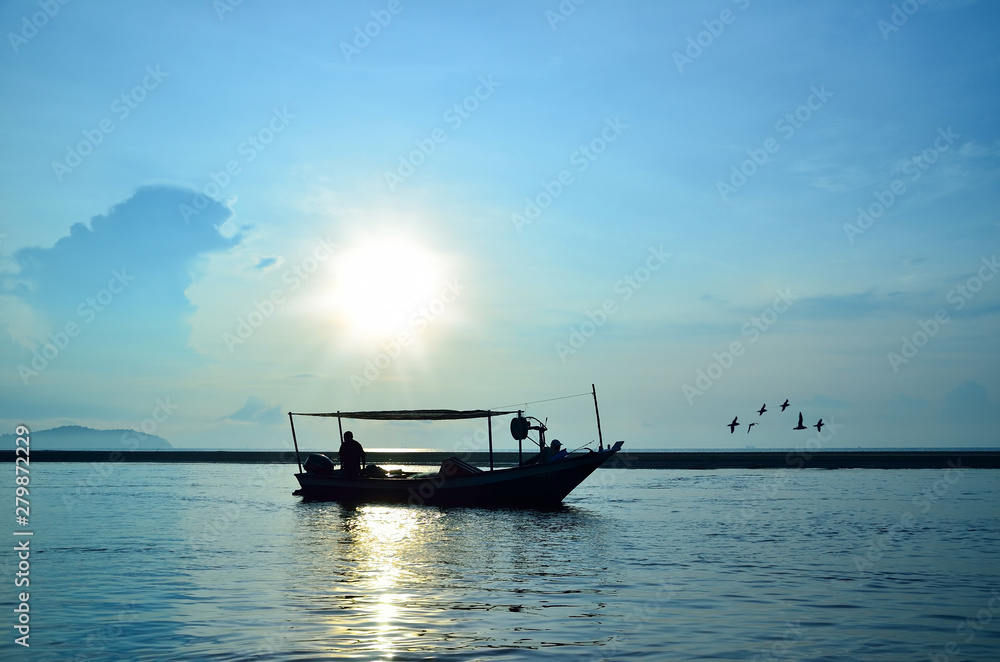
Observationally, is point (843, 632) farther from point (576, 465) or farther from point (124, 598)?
point (576, 465)

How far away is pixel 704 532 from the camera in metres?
29.8

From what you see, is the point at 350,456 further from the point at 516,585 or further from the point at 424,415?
the point at 516,585

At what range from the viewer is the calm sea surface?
1316 cm

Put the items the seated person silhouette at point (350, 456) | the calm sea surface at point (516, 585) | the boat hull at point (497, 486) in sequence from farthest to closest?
the seated person silhouette at point (350, 456) < the boat hull at point (497, 486) < the calm sea surface at point (516, 585)

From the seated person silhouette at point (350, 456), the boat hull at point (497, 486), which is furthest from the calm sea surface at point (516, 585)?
the seated person silhouette at point (350, 456)

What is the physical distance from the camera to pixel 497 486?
1532 inches

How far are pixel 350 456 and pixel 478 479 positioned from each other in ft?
25.8

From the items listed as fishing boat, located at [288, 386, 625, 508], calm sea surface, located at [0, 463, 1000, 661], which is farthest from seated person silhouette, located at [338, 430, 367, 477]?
calm sea surface, located at [0, 463, 1000, 661]

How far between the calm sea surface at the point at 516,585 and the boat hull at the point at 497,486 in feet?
4.23

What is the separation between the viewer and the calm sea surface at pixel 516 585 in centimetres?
1316

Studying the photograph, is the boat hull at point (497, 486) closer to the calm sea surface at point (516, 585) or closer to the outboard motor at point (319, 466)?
the calm sea surface at point (516, 585)

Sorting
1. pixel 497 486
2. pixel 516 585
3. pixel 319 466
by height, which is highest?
pixel 319 466

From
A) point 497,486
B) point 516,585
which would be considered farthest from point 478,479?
point 516,585

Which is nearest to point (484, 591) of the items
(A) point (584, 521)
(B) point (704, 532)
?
(B) point (704, 532)
